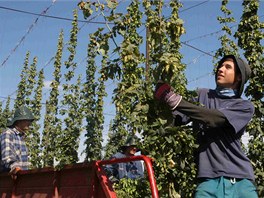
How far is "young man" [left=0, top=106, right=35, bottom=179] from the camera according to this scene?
538 centimetres

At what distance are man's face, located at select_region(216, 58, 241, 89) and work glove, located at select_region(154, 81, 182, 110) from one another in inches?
16.5

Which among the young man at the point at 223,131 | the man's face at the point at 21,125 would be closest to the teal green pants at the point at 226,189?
the young man at the point at 223,131

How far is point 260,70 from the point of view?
866 centimetres

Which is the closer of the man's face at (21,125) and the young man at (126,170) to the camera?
the man's face at (21,125)

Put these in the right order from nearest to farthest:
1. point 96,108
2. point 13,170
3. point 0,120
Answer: point 13,170
point 96,108
point 0,120

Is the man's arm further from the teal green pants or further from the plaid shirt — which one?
the plaid shirt

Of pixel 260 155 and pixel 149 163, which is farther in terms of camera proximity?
pixel 260 155

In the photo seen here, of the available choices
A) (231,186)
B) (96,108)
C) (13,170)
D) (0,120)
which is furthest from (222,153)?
(0,120)

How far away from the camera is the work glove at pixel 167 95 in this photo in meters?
2.95

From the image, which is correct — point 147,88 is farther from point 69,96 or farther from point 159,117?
point 69,96

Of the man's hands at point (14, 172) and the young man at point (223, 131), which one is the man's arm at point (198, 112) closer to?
the young man at point (223, 131)

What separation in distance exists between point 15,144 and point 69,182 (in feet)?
6.57

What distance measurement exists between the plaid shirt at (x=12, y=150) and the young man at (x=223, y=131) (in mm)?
2871

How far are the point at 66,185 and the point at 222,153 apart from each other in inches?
61.2
